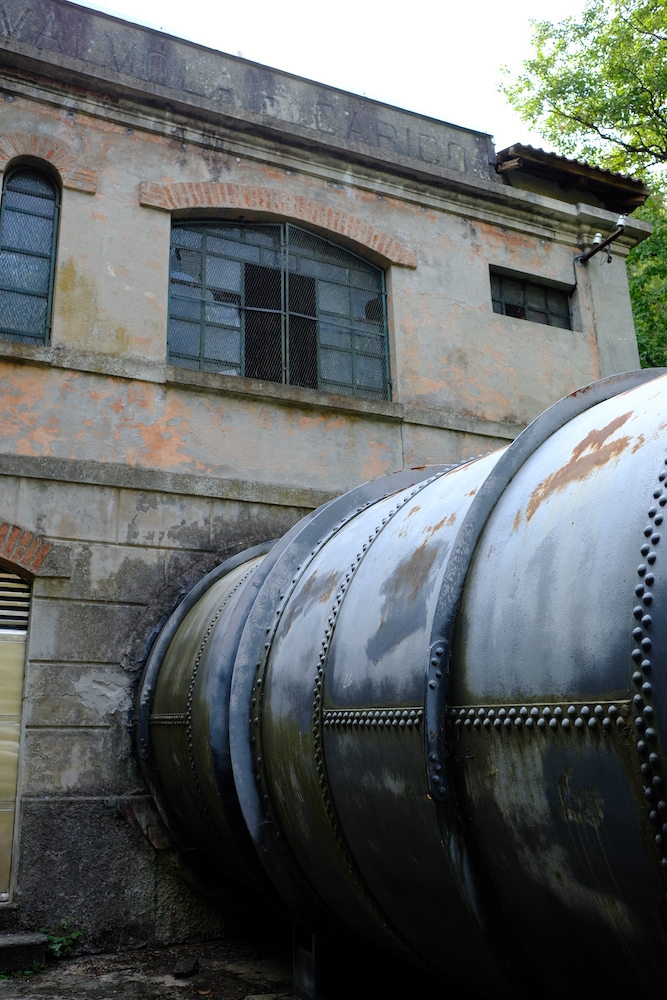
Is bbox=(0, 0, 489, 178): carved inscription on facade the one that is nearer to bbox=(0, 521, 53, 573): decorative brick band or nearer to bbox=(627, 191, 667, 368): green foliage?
bbox=(0, 521, 53, 573): decorative brick band

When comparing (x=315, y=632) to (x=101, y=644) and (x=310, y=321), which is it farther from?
(x=310, y=321)

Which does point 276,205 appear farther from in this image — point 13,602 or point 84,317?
point 13,602

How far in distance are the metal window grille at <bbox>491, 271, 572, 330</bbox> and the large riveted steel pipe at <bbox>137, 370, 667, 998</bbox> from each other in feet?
20.2

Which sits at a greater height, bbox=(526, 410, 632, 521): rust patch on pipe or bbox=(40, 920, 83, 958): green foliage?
bbox=(526, 410, 632, 521): rust patch on pipe

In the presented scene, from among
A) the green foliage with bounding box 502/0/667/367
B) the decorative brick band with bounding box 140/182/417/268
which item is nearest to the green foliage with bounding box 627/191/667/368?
the green foliage with bounding box 502/0/667/367

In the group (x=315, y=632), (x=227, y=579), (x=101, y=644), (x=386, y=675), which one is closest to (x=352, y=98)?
(x=227, y=579)

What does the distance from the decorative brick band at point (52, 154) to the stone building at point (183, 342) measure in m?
0.02

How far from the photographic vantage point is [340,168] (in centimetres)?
899

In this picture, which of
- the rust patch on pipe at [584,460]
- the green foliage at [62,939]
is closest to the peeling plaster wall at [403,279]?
the green foliage at [62,939]

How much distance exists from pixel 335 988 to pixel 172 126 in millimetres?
7547

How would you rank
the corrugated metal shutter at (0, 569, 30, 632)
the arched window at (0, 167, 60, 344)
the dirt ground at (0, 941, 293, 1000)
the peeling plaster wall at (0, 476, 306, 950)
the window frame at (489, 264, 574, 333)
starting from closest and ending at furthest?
the dirt ground at (0, 941, 293, 1000)
the peeling plaster wall at (0, 476, 306, 950)
the corrugated metal shutter at (0, 569, 30, 632)
the arched window at (0, 167, 60, 344)
the window frame at (489, 264, 574, 333)

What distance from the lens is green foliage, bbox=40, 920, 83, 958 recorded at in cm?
584

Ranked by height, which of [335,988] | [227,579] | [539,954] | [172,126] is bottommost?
[335,988]

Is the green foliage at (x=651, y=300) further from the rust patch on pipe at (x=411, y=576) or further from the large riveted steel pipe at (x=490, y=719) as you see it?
the rust patch on pipe at (x=411, y=576)
